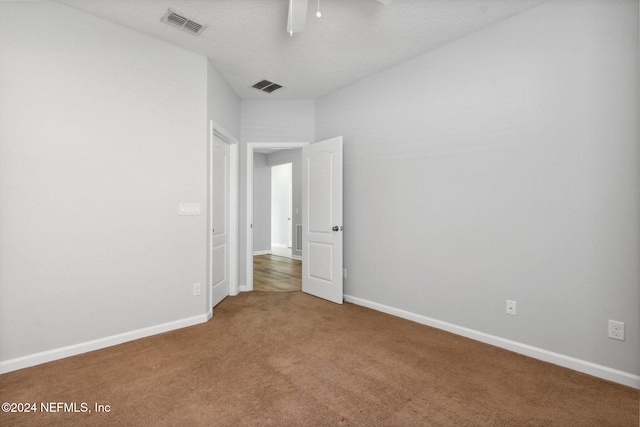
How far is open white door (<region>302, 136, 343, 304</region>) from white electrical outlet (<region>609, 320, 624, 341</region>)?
2.47 metres

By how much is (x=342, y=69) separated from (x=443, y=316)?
2842mm

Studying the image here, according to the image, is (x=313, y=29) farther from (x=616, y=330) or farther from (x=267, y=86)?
(x=616, y=330)

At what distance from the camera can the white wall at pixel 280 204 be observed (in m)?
9.33

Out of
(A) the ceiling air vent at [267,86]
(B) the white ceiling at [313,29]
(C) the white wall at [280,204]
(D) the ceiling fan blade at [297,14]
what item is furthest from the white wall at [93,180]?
(C) the white wall at [280,204]

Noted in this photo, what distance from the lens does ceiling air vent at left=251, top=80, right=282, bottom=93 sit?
3.95 m

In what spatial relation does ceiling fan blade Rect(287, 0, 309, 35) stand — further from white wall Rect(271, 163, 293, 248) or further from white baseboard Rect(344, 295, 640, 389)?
white wall Rect(271, 163, 293, 248)

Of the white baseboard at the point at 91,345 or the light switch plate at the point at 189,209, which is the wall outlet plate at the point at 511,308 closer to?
the white baseboard at the point at 91,345

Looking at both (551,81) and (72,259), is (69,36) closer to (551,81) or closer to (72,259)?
(72,259)

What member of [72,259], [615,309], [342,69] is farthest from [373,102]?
[72,259]

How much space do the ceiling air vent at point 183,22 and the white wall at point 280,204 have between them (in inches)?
254

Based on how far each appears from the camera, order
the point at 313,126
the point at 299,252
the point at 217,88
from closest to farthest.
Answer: the point at 217,88
the point at 313,126
the point at 299,252

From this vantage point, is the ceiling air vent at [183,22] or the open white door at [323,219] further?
the open white door at [323,219]

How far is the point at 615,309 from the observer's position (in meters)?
2.14

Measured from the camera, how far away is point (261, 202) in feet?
27.0
